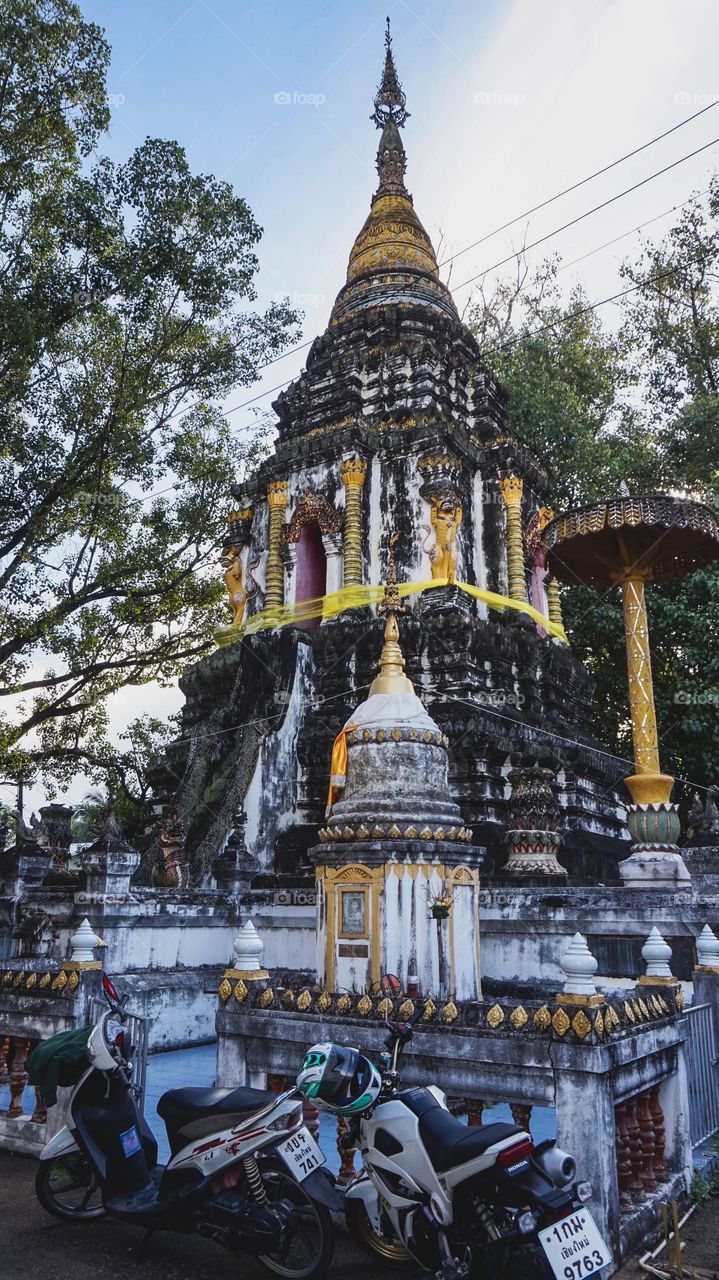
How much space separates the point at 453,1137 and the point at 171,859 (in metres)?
10.3

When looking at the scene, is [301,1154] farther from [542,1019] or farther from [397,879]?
[397,879]

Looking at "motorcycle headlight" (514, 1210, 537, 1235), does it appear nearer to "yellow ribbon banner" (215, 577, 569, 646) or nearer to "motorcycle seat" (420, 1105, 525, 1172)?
"motorcycle seat" (420, 1105, 525, 1172)

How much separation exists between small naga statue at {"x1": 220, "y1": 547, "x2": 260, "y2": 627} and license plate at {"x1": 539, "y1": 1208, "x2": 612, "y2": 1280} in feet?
55.6

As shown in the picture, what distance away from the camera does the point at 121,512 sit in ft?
44.4

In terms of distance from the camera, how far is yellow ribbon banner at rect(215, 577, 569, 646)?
17297 millimetres

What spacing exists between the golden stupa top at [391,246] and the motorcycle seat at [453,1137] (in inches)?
826

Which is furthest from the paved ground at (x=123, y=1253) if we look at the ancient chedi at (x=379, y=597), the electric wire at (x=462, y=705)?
the electric wire at (x=462, y=705)

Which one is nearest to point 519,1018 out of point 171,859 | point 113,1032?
point 113,1032

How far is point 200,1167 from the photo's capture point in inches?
164

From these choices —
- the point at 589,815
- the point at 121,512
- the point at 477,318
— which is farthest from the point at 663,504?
the point at 477,318

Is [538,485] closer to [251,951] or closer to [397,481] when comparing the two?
[397,481]

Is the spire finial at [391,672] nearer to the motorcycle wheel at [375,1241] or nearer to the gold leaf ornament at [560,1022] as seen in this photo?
the gold leaf ornament at [560,1022]

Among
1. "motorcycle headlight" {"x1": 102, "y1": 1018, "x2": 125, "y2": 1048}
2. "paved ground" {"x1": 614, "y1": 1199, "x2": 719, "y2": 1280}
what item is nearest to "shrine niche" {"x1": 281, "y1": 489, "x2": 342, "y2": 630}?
"motorcycle headlight" {"x1": 102, "y1": 1018, "x2": 125, "y2": 1048}

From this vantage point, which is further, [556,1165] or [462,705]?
[462,705]
